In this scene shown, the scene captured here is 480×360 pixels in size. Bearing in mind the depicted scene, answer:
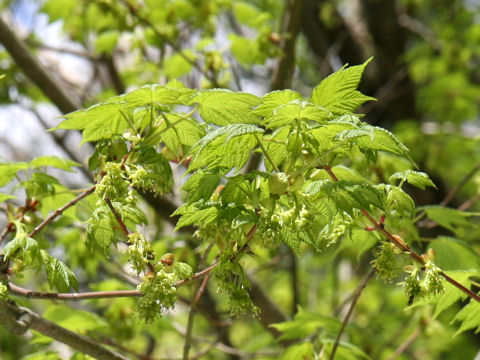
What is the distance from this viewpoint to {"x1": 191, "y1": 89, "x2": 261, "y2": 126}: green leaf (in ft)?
4.75

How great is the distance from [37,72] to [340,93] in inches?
77.7

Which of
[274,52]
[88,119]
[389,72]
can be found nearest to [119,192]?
[88,119]

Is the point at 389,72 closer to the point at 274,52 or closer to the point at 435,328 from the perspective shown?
the point at 274,52

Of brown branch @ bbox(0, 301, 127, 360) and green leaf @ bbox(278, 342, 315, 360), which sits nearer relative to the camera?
brown branch @ bbox(0, 301, 127, 360)

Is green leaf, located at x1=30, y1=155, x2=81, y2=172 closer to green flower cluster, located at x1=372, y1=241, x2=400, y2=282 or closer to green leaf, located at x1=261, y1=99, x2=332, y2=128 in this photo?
green leaf, located at x1=261, y1=99, x2=332, y2=128

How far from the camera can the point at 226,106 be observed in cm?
149

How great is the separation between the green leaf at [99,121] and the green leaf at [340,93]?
0.55 meters

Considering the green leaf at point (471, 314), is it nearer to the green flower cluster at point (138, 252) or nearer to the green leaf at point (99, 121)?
the green flower cluster at point (138, 252)

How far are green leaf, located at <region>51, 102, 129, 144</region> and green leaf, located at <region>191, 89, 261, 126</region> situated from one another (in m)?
0.23

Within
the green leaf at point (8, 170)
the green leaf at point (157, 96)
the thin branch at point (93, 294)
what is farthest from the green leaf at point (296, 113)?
the green leaf at point (8, 170)

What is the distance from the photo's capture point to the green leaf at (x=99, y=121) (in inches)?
58.7

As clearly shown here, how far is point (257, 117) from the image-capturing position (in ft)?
5.00

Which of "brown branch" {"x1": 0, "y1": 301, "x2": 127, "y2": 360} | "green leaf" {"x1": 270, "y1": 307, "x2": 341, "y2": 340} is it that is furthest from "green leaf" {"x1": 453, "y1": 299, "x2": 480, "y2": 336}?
"brown branch" {"x1": 0, "y1": 301, "x2": 127, "y2": 360}

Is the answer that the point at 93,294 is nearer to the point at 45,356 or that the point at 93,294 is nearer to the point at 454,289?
the point at 45,356
